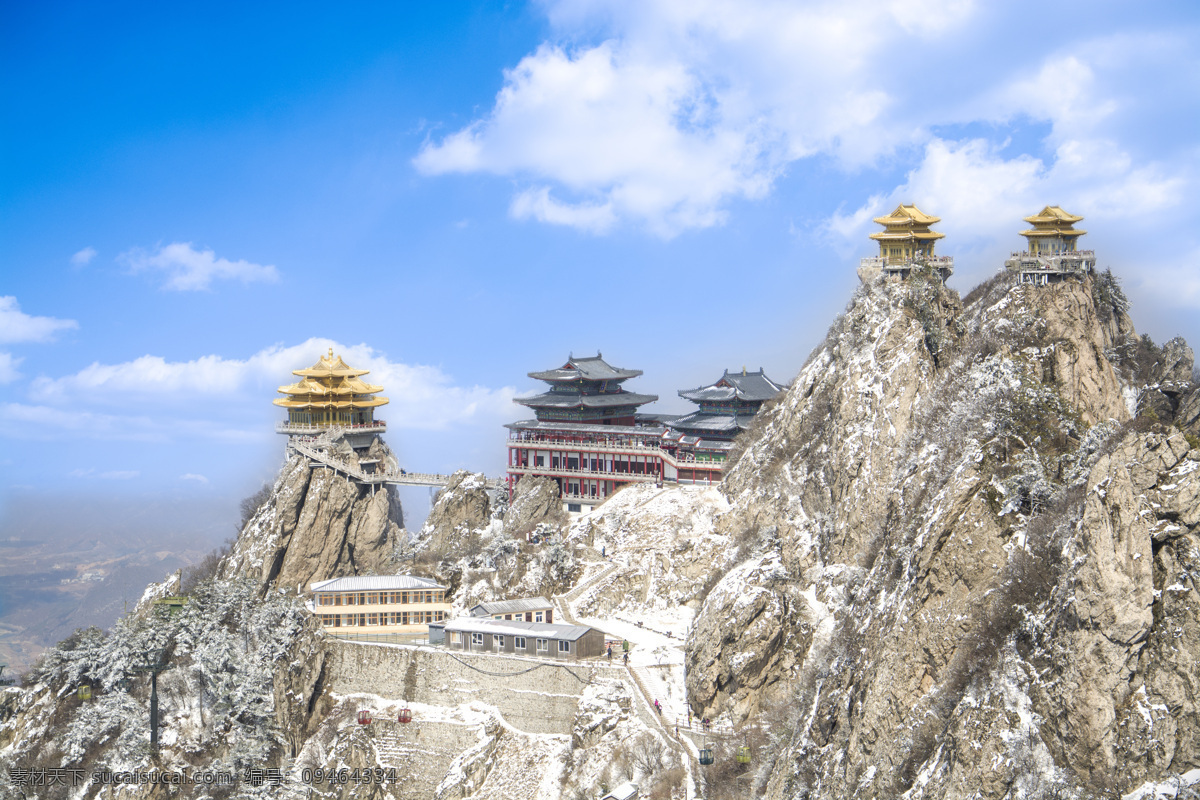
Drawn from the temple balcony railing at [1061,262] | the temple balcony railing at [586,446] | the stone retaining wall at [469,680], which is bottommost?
the stone retaining wall at [469,680]

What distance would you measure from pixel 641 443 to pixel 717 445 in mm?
6149

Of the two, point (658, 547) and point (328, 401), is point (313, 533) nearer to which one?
point (328, 401)

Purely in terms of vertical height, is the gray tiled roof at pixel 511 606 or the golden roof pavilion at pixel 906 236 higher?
the golden roof pavilion at pixel 906 236

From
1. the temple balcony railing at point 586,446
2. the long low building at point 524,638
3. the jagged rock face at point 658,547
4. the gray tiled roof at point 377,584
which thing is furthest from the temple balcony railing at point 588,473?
the long low building at point 524,638

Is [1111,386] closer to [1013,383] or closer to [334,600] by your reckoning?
[1013,383]

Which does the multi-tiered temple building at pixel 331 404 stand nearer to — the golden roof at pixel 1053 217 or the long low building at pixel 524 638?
the long low building at pixel 524 638

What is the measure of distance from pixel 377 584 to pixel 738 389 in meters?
29.6

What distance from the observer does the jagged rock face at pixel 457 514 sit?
84250 mm

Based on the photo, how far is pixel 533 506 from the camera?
84812mm

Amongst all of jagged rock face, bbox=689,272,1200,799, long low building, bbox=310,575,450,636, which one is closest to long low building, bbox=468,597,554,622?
long low building, bbox=310,575,450,636

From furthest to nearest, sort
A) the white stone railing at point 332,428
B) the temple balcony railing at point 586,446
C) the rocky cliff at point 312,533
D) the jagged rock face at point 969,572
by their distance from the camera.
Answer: the white stone railing at point 332,428
the rocky cliff at point 312,533
the temple balcony railing at point 586,446
the jagged rock face at point 969,572

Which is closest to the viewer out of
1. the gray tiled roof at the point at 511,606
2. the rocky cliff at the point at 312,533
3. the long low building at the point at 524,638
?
the long low building at the point at 524,638

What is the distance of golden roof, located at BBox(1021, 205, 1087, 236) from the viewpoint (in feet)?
232

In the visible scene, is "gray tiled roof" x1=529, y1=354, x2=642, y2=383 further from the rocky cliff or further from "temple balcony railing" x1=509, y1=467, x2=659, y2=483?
the rocky cliff
